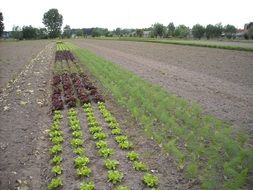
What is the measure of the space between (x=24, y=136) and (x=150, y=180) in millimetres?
4767

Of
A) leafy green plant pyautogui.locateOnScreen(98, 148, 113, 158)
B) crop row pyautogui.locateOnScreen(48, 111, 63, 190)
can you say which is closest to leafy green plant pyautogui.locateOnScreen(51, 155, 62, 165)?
crop row pyautogui.locateOnScreen(48, 111, 63, 190)

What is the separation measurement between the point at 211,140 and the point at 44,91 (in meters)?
9.91

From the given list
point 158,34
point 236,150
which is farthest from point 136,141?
point 158,34

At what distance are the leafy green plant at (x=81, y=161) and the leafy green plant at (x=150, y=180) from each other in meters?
1.64

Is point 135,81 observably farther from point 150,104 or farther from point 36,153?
point 36,153

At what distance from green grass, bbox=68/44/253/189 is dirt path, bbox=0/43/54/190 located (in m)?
3.29

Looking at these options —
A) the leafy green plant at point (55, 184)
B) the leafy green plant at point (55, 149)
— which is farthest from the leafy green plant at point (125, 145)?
the leafy green plant at point (55, 184)

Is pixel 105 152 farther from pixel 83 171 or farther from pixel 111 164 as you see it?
pixel 83 171

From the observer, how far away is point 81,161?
25.5ft

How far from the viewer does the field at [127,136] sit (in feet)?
23.2

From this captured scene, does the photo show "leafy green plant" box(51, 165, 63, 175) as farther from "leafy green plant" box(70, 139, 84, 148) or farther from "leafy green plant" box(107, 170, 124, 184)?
"leafy green plant" box(70, 139, 84, 148)

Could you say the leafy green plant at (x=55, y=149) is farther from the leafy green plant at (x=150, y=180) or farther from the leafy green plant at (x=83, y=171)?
the leafy green plant at (x=150, y=180)

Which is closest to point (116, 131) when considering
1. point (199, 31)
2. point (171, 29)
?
point (199, 31)

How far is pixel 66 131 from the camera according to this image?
402 inches
